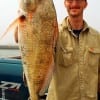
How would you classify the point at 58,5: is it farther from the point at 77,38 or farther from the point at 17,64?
the point at 77,38

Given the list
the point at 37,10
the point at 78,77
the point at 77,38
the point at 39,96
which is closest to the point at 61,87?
the point at 78,77

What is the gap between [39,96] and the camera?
67.2 inches

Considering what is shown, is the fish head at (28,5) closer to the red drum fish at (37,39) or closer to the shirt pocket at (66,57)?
the red drum fish at (37,39)

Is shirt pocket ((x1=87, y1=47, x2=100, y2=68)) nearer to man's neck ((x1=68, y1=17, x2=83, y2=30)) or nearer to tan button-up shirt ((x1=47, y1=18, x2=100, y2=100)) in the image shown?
tan button-up shirt ((x1=47, y1=18, x2=100, y2=100))

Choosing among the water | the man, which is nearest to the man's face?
the man

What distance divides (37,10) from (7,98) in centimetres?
201

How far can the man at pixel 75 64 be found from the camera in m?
2.20

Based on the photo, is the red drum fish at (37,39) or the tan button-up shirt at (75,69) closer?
the red drum fish at (37,39)

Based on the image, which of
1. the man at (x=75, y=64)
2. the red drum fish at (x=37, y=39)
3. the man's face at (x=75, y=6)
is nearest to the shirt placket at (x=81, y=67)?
the man at (x=75, y=64)

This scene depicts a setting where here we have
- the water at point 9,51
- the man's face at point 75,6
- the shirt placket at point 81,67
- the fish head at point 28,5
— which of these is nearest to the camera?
the fish head at point 28,5

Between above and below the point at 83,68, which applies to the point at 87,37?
above

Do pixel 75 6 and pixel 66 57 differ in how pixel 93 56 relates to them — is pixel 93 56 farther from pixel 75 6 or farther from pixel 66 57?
pixel 75 6

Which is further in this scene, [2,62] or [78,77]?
[2,62]

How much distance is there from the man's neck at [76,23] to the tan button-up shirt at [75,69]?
0.09 feet
